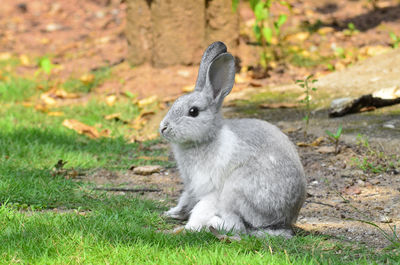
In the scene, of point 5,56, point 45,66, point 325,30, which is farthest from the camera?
point 5,56

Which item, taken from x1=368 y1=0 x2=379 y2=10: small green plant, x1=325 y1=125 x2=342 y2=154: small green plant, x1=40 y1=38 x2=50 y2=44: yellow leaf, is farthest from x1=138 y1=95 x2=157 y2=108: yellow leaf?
x1=368 y1=0 x2=379 y2=10: small green plant

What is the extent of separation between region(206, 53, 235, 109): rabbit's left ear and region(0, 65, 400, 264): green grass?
2.99 ft

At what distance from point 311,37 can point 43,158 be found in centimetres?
523

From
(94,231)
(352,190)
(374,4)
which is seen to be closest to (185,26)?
(374,4)

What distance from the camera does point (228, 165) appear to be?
383 centimetres

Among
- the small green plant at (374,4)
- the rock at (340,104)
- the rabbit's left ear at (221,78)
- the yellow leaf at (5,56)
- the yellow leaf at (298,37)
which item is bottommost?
the yellow leaf at (5,56)

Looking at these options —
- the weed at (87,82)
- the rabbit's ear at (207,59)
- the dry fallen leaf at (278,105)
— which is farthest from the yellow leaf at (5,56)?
the rabbit's ear at (207,59)

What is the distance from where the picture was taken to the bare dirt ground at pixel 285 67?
4293 mm

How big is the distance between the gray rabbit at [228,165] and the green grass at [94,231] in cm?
22

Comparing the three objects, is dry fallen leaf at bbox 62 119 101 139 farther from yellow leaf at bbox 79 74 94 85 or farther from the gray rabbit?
the gray rabbit

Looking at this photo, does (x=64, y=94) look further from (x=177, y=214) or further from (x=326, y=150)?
(x=177, y=214)

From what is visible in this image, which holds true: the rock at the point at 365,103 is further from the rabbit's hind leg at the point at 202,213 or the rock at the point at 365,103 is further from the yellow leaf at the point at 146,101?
the rabbit's hind leg at the point at 202,213

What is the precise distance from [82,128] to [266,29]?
2.85 m

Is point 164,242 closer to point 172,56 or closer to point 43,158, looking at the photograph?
point 43,158
